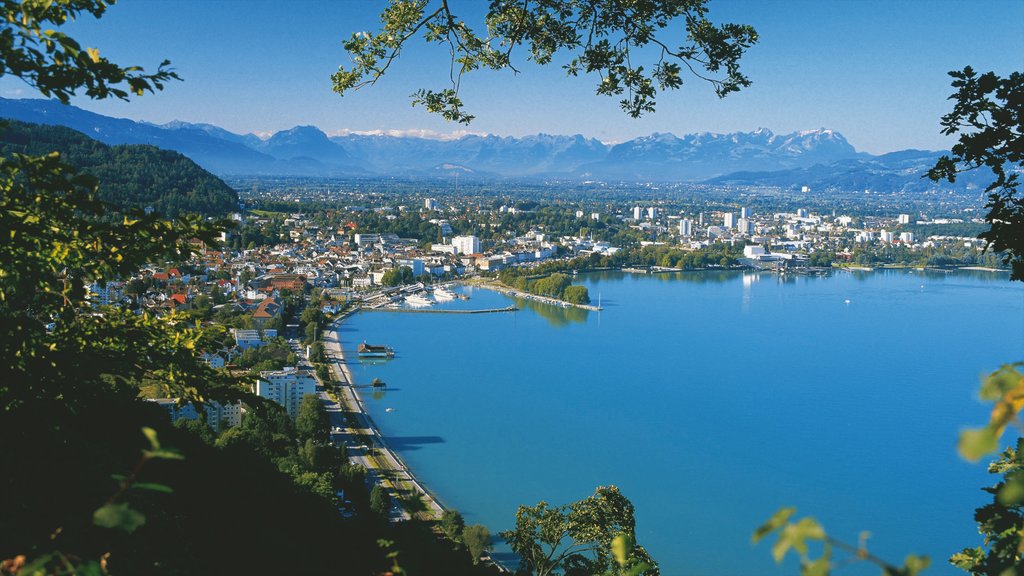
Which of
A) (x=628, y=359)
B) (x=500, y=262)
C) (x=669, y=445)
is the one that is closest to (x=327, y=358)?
(x=628, y=359)

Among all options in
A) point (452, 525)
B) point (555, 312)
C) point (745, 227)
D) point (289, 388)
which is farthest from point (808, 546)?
point (745, 227)

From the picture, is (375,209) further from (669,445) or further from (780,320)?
(669,445)

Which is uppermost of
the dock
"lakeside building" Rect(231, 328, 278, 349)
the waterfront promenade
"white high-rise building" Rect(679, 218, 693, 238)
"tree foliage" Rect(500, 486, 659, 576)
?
"tree foliage" Rect(500, 486, 659, 576)

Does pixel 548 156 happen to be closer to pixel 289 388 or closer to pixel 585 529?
pixel 289 388

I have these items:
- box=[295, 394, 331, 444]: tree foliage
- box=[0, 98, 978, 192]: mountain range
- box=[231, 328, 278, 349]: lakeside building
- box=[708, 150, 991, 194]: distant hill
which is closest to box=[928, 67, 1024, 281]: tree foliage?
box=[295, 394, 331, 444]: tree foliage

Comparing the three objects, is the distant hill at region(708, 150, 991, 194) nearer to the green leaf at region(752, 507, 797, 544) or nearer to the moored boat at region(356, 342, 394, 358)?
the moored boat at region(356, 342, 394, 358)
